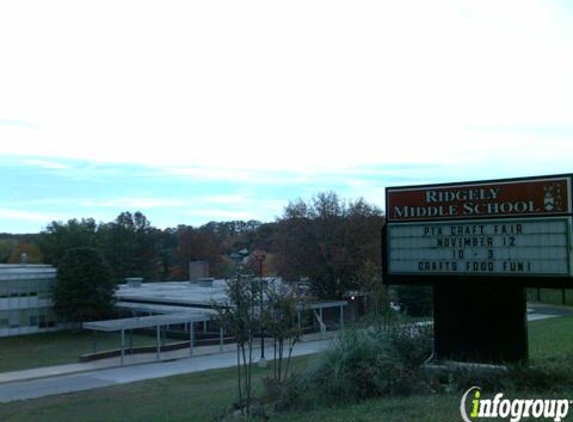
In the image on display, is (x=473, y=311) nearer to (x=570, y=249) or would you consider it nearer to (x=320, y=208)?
(x=570, y=249)

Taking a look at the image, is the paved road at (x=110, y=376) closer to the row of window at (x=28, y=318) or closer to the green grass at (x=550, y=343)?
the green grass at (x=550, y=343)

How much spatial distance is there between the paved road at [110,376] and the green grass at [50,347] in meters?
5.89

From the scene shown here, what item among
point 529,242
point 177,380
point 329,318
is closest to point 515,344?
point 529,242

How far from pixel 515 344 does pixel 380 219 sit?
47.1 metres

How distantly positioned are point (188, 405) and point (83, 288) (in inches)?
1737

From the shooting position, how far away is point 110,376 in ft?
117

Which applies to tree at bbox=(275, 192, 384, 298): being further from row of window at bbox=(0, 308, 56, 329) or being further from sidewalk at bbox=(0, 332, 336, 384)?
row of window at bbox=(0, 308, 56, 329)

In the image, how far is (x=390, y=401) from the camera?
37.2 feet

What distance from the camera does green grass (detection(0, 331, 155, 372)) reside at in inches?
1689

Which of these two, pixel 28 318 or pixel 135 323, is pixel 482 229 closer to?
pixel 135 323

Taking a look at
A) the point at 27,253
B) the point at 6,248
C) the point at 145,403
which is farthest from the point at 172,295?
the point at 6,248

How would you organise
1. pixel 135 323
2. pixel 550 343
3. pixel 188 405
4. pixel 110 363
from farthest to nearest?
1. pixel 135 323
2. pixel 110 363
3. pixel 550 343
4. pixel 188 405

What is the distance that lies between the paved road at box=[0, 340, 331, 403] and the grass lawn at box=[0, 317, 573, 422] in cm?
202

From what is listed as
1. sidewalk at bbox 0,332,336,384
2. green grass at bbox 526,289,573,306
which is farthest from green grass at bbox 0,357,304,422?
green grass at bbox 526,289,573,306
